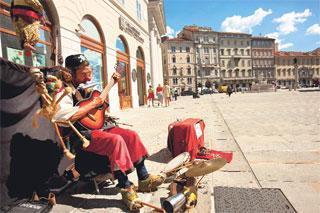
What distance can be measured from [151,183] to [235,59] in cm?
8728

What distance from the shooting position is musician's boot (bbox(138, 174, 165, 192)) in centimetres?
311

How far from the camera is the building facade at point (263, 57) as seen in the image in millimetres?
89562

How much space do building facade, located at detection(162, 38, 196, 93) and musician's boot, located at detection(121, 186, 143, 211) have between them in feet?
234

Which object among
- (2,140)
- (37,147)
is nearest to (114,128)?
(37,147)

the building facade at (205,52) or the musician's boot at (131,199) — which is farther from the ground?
the building facade at (205,52)

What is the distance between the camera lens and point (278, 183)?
3.40 m

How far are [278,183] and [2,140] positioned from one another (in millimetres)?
3202

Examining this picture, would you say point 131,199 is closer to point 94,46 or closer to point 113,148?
point 113,148

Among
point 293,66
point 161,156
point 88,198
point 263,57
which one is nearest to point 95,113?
point 88,198

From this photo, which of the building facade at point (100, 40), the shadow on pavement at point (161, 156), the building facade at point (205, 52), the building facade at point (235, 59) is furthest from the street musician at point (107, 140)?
the building facade at point (235, 59)

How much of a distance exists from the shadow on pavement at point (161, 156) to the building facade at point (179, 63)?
2715 inches

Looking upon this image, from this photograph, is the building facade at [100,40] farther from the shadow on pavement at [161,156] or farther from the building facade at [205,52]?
the building facade at [205,52]

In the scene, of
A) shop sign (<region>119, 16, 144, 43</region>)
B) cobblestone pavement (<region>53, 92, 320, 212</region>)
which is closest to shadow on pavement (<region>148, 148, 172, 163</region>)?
cobblestone pavement (<region>53, 92, 320, 212</region>)

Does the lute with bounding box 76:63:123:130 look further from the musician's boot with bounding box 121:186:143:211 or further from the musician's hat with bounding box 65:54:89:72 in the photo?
the musician's boot with bounding box 121:186:143:211
